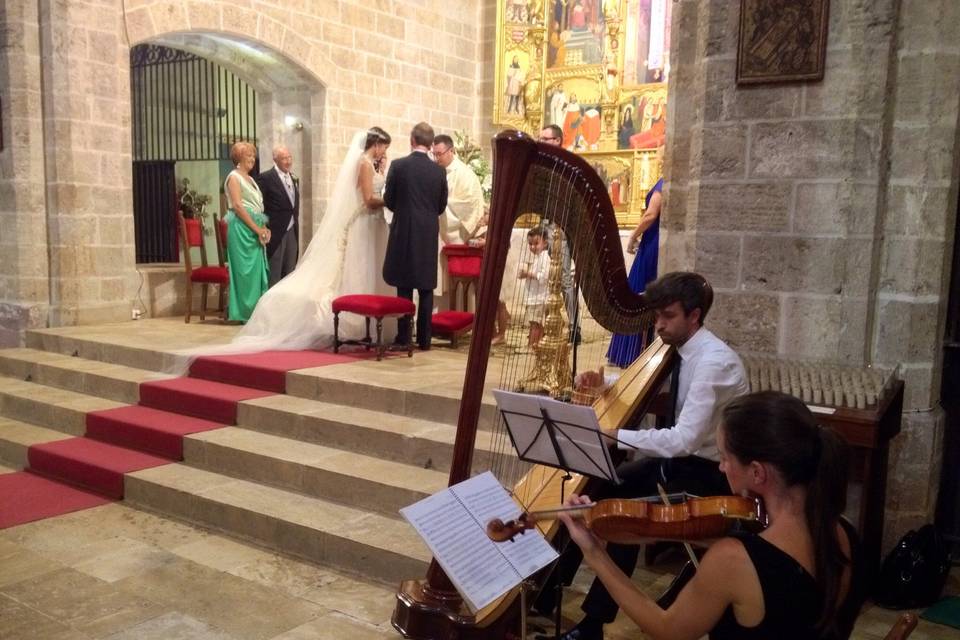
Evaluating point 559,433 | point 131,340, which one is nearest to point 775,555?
point 559,433

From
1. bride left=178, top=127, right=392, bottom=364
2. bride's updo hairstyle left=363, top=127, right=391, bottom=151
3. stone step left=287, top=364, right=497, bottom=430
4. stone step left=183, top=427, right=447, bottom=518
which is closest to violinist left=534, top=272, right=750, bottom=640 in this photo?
stone step left=183, top=427, right=447, bottom=518

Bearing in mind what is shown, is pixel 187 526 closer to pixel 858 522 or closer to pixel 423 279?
pixel 423 279

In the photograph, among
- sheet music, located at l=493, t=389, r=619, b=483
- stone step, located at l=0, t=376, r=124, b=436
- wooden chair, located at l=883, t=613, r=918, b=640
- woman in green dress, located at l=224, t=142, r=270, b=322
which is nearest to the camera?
wooden chair, located at l=883, t=613, r=918, b=640

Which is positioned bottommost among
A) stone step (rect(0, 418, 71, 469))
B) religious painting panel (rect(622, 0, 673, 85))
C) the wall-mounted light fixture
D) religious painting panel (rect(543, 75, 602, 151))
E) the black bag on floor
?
stone step (rect(0, 418, 71, 469))

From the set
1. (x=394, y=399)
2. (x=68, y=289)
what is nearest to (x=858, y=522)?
(x=394, y=399)

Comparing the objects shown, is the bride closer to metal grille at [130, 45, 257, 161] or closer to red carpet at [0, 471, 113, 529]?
red carpet at [0, 471, 113, 529]

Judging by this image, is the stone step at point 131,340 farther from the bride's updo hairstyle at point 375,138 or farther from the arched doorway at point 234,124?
the bride's updo hairstyle at point 375,138

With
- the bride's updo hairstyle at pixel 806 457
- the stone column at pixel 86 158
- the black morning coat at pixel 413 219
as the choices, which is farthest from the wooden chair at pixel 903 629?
the stone column at pixel 86 158

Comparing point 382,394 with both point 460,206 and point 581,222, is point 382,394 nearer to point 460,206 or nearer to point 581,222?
point 581,222

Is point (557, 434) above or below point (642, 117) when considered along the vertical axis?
below

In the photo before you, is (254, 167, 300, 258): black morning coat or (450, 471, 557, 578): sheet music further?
(254, 167, 300, 258): black morning coat

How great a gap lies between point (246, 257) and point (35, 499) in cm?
337

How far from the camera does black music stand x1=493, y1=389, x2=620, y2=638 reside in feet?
→ 7.43

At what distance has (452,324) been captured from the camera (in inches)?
263
